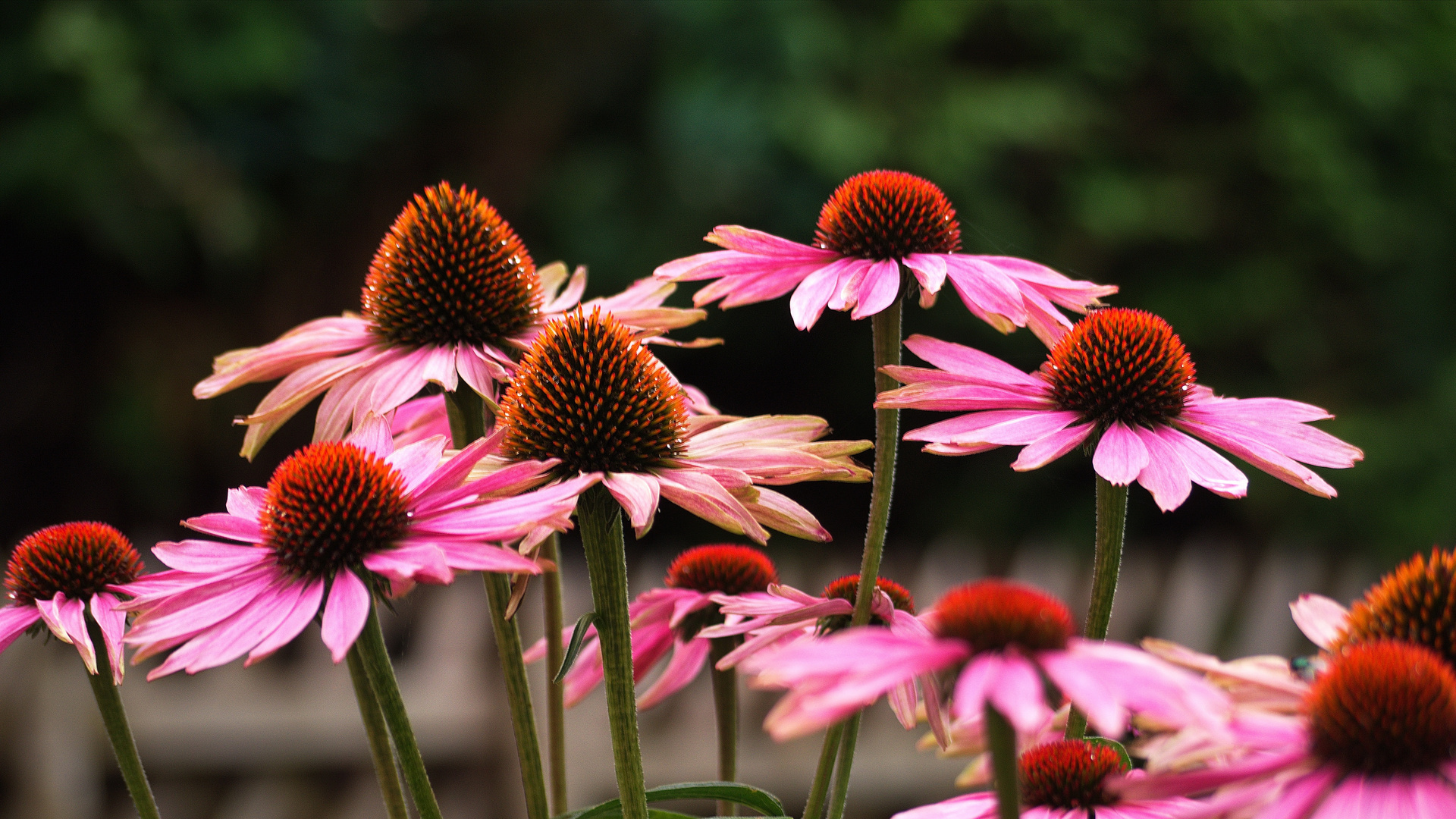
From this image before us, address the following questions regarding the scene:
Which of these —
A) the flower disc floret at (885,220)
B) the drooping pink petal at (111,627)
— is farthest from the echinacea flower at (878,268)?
the drooping pink petal at (111,627)

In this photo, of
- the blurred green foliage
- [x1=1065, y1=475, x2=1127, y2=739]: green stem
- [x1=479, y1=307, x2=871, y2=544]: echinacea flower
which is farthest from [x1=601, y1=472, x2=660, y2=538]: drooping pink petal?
the blurred green foliage

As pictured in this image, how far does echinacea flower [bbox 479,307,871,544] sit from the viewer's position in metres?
0.59

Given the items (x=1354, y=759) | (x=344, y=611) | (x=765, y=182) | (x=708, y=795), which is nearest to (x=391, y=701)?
(x=344, y=611)

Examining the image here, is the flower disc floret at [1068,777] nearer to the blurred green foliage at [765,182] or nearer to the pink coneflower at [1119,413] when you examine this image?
the pink coneflower at [1119,413]

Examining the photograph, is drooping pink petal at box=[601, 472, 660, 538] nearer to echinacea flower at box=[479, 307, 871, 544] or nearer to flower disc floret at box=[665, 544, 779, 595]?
echinacea flower at box=[479, 307, 871, 544]

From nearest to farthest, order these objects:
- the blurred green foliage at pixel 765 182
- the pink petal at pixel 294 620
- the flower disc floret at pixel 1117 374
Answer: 1. the pink petal at pixel 294 620
2. the flower disc floret at pixel 1117 374
3. the blurred green foliage at pixel 765 182

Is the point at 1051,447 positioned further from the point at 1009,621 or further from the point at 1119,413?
the point at 1009,621

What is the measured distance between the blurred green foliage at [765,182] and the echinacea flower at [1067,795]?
316 cm

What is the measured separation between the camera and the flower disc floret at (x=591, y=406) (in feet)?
2.00

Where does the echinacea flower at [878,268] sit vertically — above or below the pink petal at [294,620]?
above

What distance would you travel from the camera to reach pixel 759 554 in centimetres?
83

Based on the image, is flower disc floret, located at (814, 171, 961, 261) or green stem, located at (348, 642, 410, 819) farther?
flower disc floret, located at (814, 171, 961, 261)

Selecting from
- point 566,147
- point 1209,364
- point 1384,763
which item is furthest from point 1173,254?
point 1384,763

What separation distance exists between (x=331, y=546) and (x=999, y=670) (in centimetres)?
30
